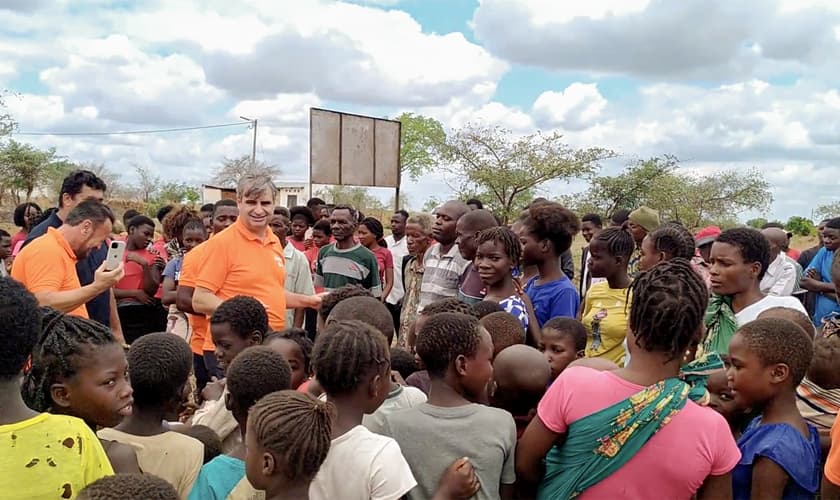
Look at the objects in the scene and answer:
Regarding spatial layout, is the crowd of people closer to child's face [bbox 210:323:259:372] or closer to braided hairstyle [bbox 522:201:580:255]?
child's face [bbox 210:323:259:372]

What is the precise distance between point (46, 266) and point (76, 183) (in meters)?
1.04

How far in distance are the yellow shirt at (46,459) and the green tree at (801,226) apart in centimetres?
2498

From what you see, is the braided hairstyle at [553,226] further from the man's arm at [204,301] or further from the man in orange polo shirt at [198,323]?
the man in orange polo shirt at [198,323]

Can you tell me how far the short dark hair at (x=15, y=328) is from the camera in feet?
5.35

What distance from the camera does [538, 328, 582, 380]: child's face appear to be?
318 centimetres

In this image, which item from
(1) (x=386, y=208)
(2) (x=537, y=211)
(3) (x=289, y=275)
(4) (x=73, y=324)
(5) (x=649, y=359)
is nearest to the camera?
(5) (x=649, y=359)

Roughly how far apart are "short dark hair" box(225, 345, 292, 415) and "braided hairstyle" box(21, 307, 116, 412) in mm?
440

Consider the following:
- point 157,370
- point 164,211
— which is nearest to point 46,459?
point 157,370

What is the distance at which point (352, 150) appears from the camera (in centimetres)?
1066

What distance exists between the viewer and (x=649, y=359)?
198 centimetres

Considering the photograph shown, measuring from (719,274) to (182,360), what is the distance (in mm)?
2484

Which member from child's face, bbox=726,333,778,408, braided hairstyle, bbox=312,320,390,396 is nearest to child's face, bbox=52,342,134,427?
braided hairstyle, bbox=312,320,390,396

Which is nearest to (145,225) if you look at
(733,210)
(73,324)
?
(73,324)

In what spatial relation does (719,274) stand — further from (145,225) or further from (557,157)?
(557,157)
